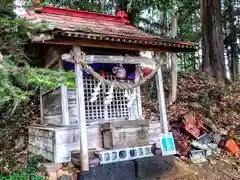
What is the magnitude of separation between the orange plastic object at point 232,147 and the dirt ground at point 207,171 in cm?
51

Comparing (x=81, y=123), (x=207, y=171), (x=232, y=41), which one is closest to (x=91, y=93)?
(x=81, y=123)

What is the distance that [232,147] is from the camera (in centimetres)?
684

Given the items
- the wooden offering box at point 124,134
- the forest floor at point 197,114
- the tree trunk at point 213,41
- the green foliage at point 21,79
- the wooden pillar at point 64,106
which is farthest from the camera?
the tree trunk at point 213,41

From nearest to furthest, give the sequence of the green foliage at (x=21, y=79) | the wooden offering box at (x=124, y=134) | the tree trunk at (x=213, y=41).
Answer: the green foliage at (x=21, y=79), the wooden offering box at (x=124, y=134), the tree trunk at (x=213, y=41)

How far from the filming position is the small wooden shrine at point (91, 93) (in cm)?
451

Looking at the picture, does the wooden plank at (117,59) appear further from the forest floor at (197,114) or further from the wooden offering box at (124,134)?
the forest floor at (197,114)

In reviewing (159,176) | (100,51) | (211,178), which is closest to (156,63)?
(100,51)

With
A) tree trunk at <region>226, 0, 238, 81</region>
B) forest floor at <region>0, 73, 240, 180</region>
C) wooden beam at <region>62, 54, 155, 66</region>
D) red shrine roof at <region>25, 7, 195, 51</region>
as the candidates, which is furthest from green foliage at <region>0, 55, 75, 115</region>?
tree trunk at <region>226, 0, 238, 81</region>

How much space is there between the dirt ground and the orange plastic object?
0.51 meters

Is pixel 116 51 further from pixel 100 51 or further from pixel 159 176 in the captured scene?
pixel 159 176

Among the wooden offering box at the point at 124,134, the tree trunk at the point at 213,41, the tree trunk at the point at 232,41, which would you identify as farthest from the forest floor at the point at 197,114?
the tree trunk at the point at 232,41

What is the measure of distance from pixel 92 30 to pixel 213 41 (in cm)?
760

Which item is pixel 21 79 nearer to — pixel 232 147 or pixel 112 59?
pixel 112 59

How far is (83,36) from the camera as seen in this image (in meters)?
4.29
